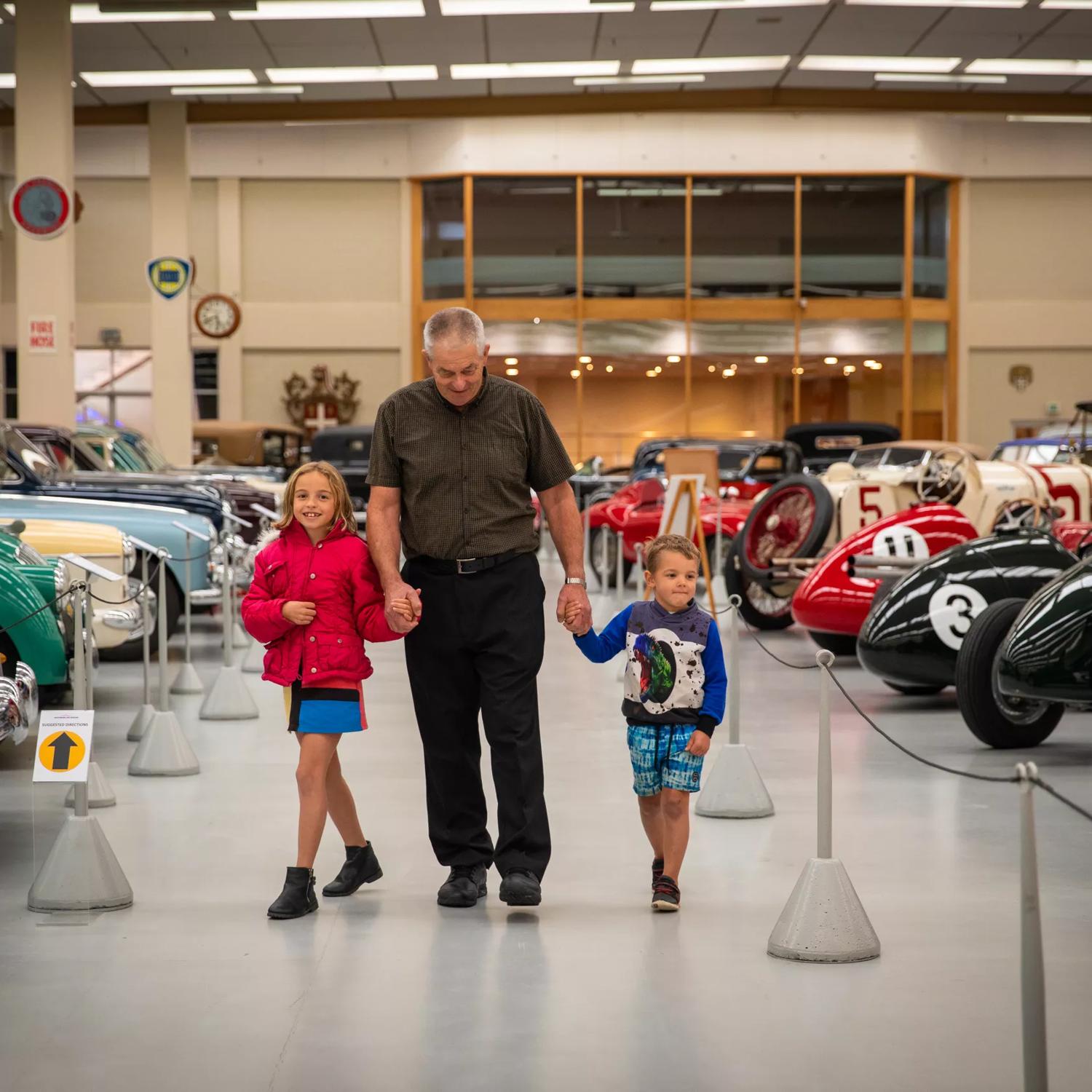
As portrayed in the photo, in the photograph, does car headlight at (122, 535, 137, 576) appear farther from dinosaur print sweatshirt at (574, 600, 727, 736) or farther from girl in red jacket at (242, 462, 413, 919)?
dinosaur print sweatshirt at (574, 600, 727, 736)

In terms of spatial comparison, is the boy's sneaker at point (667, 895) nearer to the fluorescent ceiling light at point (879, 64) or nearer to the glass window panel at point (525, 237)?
the fluorescent ceiling light at point (879, 64)

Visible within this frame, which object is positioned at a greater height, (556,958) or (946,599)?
(946,599)

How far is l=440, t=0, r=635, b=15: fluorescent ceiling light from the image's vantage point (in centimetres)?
2281

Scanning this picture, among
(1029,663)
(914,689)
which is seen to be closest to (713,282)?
(914,689)

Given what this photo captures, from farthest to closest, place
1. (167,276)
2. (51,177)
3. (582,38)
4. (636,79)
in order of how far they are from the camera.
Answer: (636,79), (167,276), (582,38), (51,177)

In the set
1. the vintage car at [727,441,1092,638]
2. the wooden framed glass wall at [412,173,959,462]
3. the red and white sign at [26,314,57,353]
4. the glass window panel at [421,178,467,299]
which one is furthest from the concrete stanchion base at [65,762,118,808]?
the glass window panel at [421,178,467,299]

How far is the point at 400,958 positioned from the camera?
475 cm

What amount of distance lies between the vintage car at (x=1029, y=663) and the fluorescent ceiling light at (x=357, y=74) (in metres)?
20.4

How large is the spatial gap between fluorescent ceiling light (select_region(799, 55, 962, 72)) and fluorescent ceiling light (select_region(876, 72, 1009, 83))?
314 mm

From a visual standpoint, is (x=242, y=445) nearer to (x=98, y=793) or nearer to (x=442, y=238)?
(x=442, y=238)

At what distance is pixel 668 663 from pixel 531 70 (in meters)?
23.6

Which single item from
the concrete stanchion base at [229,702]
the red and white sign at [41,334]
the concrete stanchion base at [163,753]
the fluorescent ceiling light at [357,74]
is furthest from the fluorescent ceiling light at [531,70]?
the concrete stanchion base at [163,753]

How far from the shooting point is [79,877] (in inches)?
212

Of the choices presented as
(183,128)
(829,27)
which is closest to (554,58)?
(829,27)
